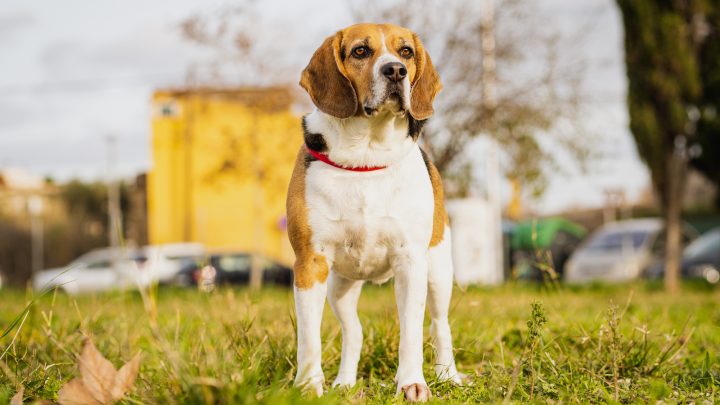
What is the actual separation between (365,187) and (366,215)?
134mm

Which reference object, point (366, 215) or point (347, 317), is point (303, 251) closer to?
point (366, 215)

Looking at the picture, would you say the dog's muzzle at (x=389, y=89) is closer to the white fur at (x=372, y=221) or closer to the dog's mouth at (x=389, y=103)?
the dog's mouth at (x=389, y=103)

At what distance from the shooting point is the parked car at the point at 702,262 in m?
18.3

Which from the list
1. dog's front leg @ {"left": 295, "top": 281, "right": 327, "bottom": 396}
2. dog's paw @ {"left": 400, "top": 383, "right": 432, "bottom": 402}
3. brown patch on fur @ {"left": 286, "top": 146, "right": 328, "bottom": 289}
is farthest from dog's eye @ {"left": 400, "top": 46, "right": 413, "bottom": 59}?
dog's paw @ {"left": 400, "top": 383, "right": 432, "bottom": 402}

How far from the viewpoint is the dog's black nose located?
11.9 ft

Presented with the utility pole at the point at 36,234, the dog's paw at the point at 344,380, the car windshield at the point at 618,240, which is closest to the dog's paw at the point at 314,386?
the dog's paw at the point at 344,380

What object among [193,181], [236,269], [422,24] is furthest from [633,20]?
[193,181]

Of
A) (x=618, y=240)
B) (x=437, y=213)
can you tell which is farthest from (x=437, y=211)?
(x=618, y=240)

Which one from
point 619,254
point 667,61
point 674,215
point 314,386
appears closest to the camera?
point 314,386

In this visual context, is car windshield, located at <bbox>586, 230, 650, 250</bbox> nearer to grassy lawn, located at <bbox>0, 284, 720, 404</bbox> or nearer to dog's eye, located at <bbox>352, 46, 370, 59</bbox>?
grassy lawn, located at <bbox>0, 284, 720, 404</bbox>

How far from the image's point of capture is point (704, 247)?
19.0 m

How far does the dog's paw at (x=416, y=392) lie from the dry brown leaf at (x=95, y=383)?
1.19 metres

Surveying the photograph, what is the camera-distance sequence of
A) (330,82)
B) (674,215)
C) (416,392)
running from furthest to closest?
(674,215), (330,82), (416,392)

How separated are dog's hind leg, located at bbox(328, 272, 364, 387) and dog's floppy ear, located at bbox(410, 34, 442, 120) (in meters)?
0.95
